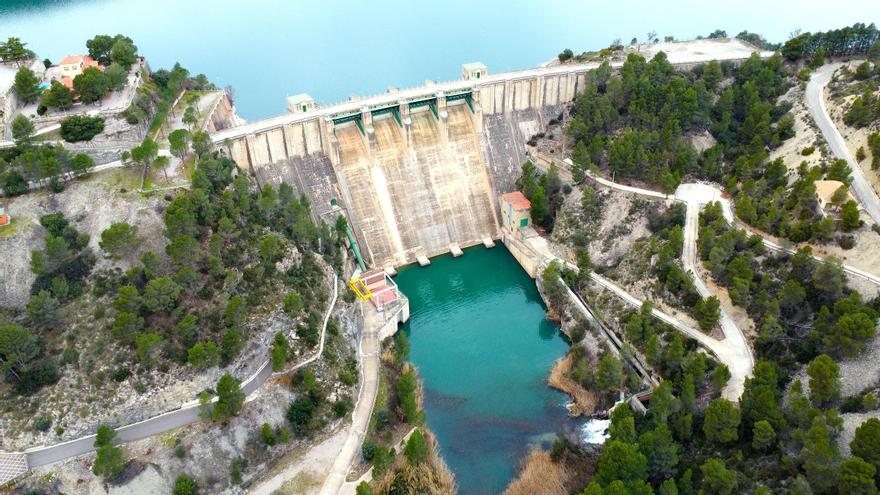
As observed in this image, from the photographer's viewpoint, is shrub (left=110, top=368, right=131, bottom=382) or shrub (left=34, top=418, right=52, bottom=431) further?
shrub (left=110, top=368, right=131, bottom=382)

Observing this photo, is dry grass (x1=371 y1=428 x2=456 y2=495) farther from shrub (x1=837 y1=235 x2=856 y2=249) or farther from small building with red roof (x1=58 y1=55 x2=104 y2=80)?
small building with red roof (x1=58 y1=55 x2=104 y2=80)

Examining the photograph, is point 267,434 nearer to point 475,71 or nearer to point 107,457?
point 107,457

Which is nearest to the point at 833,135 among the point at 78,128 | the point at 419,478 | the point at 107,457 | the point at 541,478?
the point at 541,478

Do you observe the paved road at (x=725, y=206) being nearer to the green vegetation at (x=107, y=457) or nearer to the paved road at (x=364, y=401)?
the paved road at (x=364, y=401)

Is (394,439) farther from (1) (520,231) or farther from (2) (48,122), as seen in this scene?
(2) (48,122)

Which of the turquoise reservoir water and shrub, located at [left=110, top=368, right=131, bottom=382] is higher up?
shrub, located at [left=110, top=368, right=131, bottom=382]

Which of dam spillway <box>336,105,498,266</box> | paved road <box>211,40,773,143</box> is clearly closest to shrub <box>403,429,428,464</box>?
dam spillway <box>336,105,498,266</box>

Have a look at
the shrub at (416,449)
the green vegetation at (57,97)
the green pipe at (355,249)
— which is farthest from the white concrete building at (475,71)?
the shrub at (416,449)
